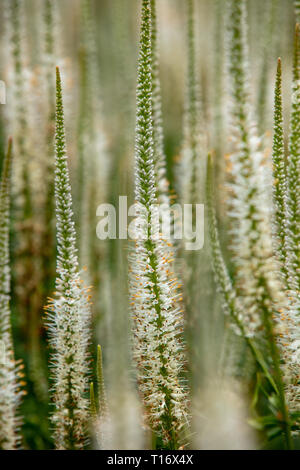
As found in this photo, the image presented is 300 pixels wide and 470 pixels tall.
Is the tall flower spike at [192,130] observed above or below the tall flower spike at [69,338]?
above

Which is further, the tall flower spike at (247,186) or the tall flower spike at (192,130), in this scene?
the tall flower spike at (192,130)

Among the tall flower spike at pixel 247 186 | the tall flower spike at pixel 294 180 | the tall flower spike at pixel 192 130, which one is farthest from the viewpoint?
the tall flower spike at pixel 192 130

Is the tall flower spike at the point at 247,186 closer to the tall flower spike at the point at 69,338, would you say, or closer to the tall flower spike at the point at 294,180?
the tall flower spike at the point at 294,180

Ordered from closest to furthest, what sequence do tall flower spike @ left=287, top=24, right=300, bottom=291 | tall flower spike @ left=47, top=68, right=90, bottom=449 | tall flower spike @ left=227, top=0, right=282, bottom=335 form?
tall flower spike @ left=227, top=0, right=282, bottom=335 < tall flower spike @ left=287, top=24, right=300, bottom=291 < tall flower spike @ left=47, top=68, right=90, bottom=449

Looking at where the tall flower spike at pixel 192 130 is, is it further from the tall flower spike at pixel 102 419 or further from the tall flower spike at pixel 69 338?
the tall flower spike at pixel 102 419

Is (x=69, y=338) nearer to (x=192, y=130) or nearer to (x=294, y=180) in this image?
(x=294, y=180)

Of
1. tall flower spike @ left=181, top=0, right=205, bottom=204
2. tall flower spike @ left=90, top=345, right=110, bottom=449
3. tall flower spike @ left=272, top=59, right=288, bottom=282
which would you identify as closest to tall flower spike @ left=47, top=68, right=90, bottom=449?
tall flower spike @ left=90, top=345, right=110, bottom=449

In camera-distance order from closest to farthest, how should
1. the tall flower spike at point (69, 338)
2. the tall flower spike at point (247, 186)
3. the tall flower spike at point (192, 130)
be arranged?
1. the tall flower spike at point (247, 186)
2. the tall flower spike at point (69, 338)
3. the tall flower spike at point (192, 130)

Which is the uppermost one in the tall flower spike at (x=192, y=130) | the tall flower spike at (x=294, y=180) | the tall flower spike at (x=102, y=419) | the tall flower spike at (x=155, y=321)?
the tall flower spike at (x=192, y=130)

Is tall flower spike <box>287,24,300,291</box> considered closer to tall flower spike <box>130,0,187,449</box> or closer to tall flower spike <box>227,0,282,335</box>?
tall flower spike <box>227,0,282,335</box>

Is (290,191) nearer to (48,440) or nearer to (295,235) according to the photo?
(295,235)

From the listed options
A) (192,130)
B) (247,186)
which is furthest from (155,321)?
(192,130)

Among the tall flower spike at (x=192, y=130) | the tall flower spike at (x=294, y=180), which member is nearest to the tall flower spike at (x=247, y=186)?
the tall flower spike at (x=294, y=180)

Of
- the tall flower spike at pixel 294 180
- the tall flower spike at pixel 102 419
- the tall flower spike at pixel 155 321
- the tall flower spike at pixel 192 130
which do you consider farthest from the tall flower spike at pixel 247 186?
the tall flower spike at pixel 192 130
